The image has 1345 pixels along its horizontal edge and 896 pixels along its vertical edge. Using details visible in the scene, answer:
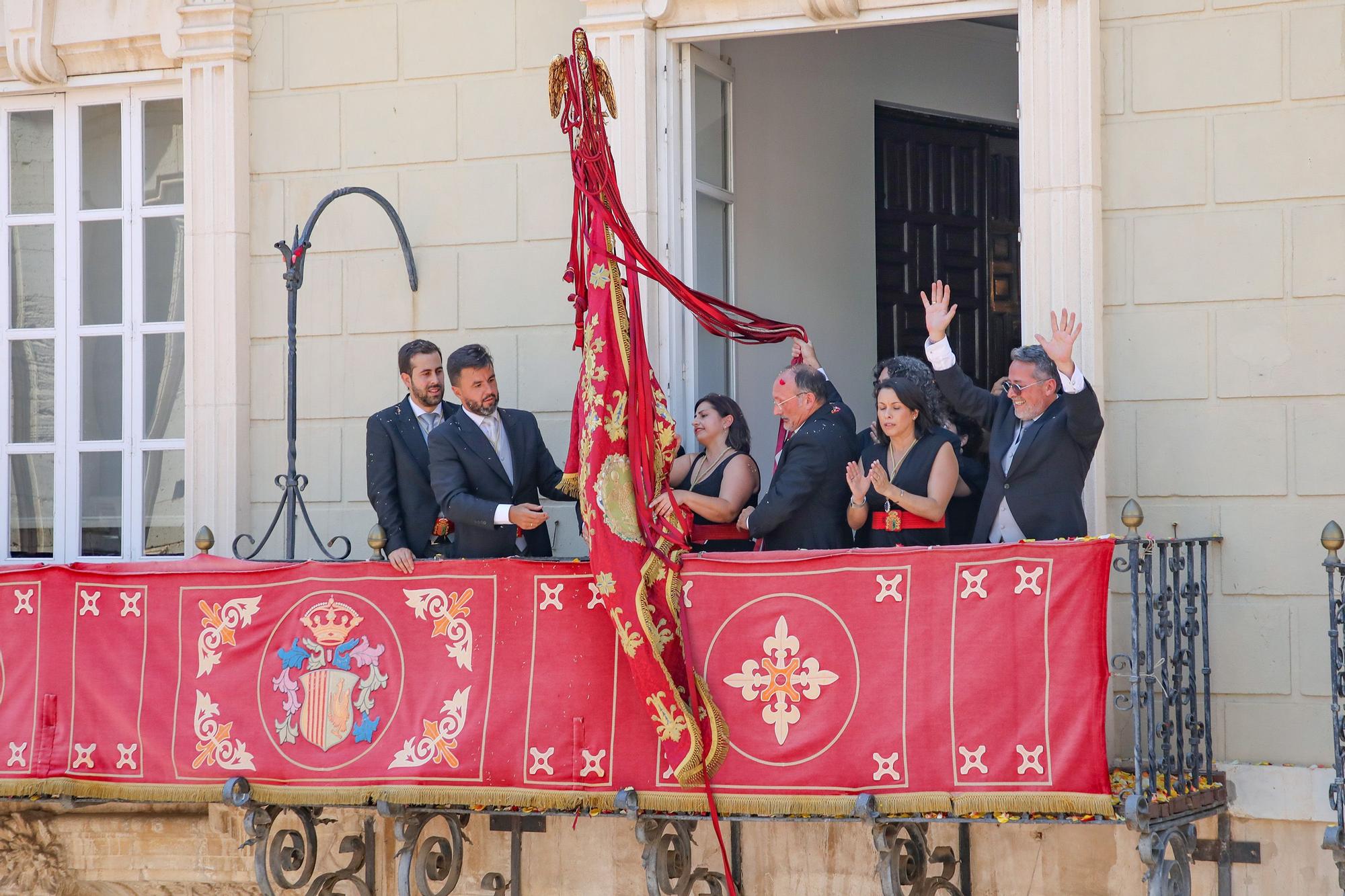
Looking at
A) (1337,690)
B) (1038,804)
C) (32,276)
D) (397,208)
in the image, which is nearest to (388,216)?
(397,208)

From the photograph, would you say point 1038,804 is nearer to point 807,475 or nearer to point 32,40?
point 807,475

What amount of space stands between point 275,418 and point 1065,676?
13.2 ft

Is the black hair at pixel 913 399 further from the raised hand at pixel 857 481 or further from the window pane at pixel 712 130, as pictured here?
the window pane at pixel 712 130

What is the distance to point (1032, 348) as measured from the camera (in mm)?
6246

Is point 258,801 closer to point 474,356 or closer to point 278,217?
point 474,356

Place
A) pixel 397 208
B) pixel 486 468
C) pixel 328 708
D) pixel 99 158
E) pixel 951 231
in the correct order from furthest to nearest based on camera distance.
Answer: pixel 951 231
pixel 99 158
pixel 397 208
pixel 486 468
pixel 328 708

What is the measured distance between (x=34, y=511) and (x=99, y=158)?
1782 mm

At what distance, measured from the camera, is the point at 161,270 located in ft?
27.1

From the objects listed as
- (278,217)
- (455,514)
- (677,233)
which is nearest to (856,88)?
(677,233)

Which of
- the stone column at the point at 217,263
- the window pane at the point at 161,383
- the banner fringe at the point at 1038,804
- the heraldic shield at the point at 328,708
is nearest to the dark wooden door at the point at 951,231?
the stone column at the point at 217,263

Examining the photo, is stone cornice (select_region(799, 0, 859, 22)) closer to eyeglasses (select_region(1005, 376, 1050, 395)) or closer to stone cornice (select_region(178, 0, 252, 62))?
eyeglasses (select_region(1005, 376, 1050, 395))

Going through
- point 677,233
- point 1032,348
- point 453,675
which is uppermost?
point 677,233

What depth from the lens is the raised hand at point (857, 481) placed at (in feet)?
20.9

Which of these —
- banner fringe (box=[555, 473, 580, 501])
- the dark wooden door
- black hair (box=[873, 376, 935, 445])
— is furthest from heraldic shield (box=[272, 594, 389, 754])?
the dark wooden door
